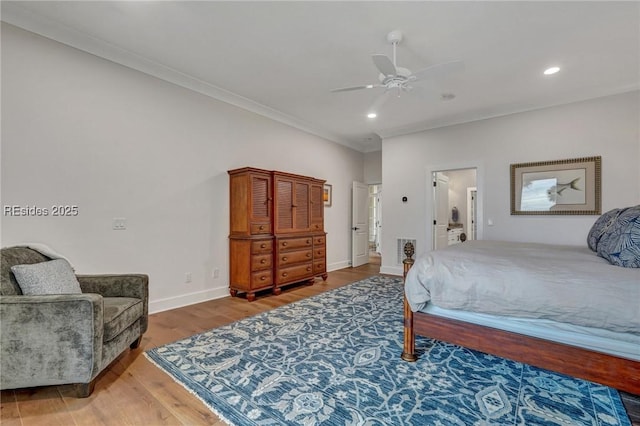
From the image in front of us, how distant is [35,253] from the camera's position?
2.22 meters

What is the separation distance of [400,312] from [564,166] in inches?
129

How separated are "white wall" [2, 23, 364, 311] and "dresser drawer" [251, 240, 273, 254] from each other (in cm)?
52

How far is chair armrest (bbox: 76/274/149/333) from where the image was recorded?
7.78 feet

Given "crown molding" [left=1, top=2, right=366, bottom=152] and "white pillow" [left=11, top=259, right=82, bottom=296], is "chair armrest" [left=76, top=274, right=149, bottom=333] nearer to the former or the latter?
"white pillow" [left=11, top=259, right=82, bottom=296]

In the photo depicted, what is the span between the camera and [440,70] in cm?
255

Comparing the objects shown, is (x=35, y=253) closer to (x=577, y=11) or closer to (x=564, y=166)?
(x=577, y=11)

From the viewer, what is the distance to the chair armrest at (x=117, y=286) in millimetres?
2371

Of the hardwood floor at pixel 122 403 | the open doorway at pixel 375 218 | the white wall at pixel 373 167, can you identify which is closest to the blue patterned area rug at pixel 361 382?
the hardwood floor at pixel 122 403

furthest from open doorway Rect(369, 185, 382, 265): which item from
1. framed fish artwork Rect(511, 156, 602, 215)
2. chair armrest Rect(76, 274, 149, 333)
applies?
chair armrest Rect(76, 274, 149, 333)

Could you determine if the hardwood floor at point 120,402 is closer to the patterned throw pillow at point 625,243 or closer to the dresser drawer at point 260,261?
the dresser drawer at point 260,261

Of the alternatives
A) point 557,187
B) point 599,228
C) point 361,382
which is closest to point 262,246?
point 361,382

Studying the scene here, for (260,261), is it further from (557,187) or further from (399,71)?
(557,187)

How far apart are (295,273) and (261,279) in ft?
2.23

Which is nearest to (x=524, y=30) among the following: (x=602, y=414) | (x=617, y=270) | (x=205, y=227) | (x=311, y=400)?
(x=617, y=270)
